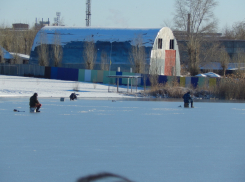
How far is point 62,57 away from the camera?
147 ft

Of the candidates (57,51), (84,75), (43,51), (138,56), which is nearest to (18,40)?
(43,51)

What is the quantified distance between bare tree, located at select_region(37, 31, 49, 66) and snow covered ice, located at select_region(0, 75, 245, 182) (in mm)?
30095

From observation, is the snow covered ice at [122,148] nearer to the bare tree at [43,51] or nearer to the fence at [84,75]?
the fence at [84,75]

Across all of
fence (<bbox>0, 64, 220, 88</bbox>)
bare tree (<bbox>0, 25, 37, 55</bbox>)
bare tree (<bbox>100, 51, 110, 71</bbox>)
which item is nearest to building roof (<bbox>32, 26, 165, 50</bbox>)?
bare tree (<bbox>100, 51, 110, 71</bbox>)

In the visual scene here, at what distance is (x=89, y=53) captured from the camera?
142 feet

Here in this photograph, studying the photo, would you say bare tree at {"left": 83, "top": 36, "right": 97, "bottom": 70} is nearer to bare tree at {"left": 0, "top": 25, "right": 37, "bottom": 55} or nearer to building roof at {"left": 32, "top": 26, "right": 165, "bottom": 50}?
building roof at {"left": 32, "top": 26, "right": 165, "bottom": 50}

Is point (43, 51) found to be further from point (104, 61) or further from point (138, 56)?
point (138, 56)

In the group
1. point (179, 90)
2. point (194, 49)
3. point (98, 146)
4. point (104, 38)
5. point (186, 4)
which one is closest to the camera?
point (98, 146)

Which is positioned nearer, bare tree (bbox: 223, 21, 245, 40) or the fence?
the fence

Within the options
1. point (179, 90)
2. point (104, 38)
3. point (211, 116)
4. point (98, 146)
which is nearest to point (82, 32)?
point (104, 38)

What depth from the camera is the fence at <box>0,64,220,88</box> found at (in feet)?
106

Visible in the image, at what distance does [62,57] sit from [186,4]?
24004 mm

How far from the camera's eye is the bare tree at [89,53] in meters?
43.1

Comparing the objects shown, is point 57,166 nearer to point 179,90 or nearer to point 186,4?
point 179,90
